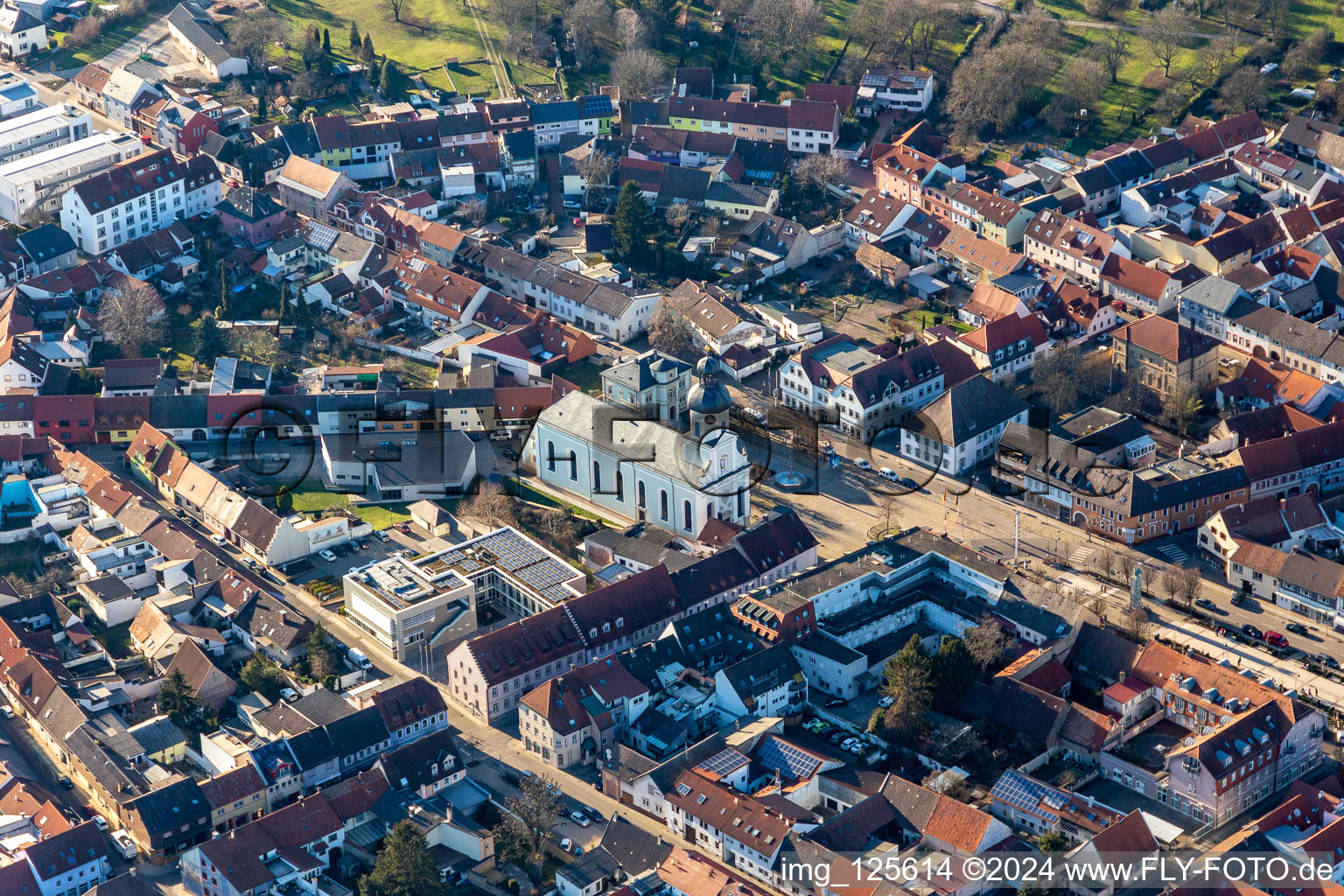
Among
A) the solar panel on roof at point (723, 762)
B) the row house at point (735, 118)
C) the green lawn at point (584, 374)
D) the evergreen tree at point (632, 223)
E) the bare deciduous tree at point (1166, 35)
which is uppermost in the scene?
the bare deciduous tree at point (1166, 35)

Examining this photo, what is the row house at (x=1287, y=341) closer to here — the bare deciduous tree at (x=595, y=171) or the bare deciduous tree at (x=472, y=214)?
the bare deciduous tree at (x=595, y=171)

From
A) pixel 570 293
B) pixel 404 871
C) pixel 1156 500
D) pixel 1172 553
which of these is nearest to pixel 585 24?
pixel 570 293

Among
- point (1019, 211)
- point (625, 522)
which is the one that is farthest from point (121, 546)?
point (1019, 211)

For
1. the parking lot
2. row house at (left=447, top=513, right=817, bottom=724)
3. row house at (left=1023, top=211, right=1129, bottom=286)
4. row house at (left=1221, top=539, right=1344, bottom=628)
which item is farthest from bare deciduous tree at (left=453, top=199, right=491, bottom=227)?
row house at (left=1221, top=539, right=1344, bottom=628)

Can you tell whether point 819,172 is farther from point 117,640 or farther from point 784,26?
point 117,640

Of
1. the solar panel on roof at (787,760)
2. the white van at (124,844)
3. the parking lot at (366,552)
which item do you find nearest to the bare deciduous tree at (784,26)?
the parking lot at (366,552)

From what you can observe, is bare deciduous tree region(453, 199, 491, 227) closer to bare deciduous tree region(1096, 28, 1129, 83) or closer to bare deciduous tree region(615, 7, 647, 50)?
bare deciduous tree region(615, 7, 647, 50)

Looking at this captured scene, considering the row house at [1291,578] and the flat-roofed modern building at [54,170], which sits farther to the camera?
the flat-roofed modern building at [54,170]

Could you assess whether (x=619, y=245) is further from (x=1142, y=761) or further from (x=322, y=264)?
(x=1142, y=761)
